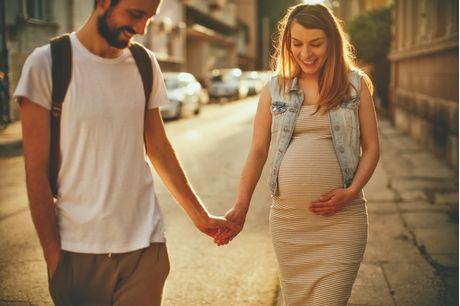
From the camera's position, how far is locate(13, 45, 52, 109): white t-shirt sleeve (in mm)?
2096

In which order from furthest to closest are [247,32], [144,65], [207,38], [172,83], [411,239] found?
[247,32], [207,38], [172,83], [411,239], [144,65]

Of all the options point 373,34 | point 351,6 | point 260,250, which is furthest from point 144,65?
point 351,6

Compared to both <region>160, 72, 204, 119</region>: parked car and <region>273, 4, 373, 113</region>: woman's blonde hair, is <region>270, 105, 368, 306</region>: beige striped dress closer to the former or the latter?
<region>273, 4, 373, 113</region>: woman's blonde hair

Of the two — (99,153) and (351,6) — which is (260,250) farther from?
(351,6)

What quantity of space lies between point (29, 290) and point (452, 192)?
Result: 595cm

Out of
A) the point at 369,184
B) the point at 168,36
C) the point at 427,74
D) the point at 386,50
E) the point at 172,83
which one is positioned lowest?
the point at 369,184

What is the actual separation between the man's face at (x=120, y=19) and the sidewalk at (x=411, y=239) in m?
2.76

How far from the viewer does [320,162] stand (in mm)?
2879

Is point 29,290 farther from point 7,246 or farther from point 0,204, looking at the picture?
point 0,204

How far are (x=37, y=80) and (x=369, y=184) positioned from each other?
7.44 metres

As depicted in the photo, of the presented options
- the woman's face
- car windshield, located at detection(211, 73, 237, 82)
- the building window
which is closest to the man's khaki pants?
the woman's face

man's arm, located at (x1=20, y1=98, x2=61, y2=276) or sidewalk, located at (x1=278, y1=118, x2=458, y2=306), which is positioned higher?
man's arm, located at (x1=20, y1=98, x2=61, y2=276)

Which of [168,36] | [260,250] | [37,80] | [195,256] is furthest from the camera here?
[168,36]

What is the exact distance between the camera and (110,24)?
88.4 inches
